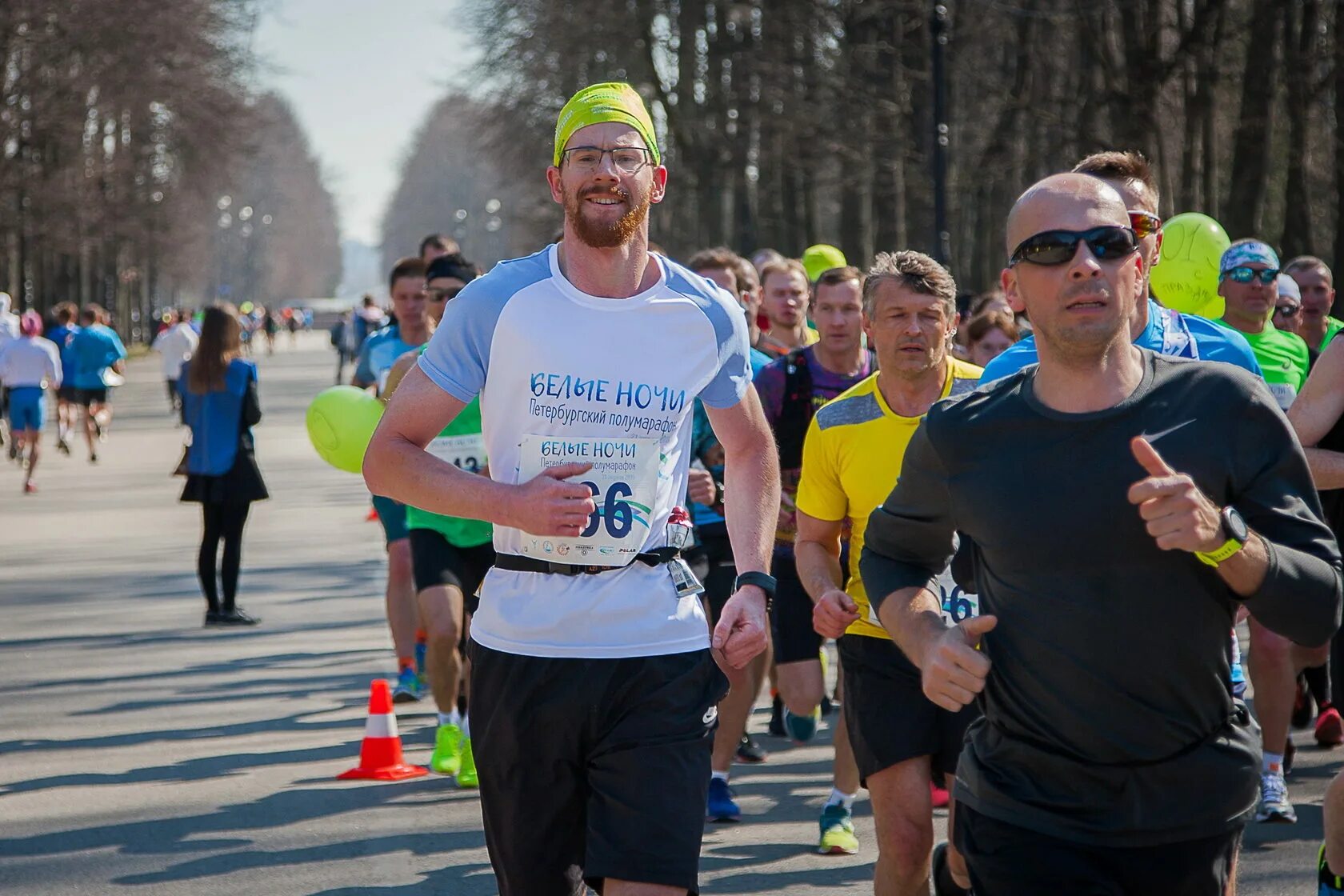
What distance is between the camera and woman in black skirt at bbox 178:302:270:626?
40.8ft

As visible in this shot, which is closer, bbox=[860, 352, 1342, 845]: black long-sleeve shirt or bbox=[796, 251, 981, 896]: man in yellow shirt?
bbox=[860, 352, 1342, 845]: black long-sleeve shirt

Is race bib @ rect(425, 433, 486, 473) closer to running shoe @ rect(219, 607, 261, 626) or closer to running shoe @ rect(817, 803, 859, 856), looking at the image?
running shoe @ rect(817, 803, 859, 856)

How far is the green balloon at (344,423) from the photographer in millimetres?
8820

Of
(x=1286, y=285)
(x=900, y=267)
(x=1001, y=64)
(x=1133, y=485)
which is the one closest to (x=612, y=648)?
(x=1133, y=485)

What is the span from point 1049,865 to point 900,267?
277cm

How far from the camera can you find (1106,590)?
316cm

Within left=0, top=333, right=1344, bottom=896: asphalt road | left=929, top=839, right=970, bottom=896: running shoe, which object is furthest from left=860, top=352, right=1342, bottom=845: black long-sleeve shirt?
left=0, top=333, right=1344, bottom=896: asphalt road

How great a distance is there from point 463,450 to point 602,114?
3850 mm

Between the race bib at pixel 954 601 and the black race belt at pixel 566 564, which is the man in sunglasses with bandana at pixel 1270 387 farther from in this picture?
the black race belt at pixel 566 564

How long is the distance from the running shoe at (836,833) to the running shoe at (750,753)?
1593mm

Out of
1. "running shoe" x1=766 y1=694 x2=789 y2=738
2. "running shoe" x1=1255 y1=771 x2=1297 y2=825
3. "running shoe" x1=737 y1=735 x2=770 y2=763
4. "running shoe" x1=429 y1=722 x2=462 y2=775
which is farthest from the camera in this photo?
"running shoe" x1=766 y1=694 x2=789 y2=738

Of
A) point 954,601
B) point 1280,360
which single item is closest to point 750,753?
point 1280,360

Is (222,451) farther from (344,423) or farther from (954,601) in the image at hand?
(954,601)

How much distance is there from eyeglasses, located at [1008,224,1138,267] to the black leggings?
386 inches
